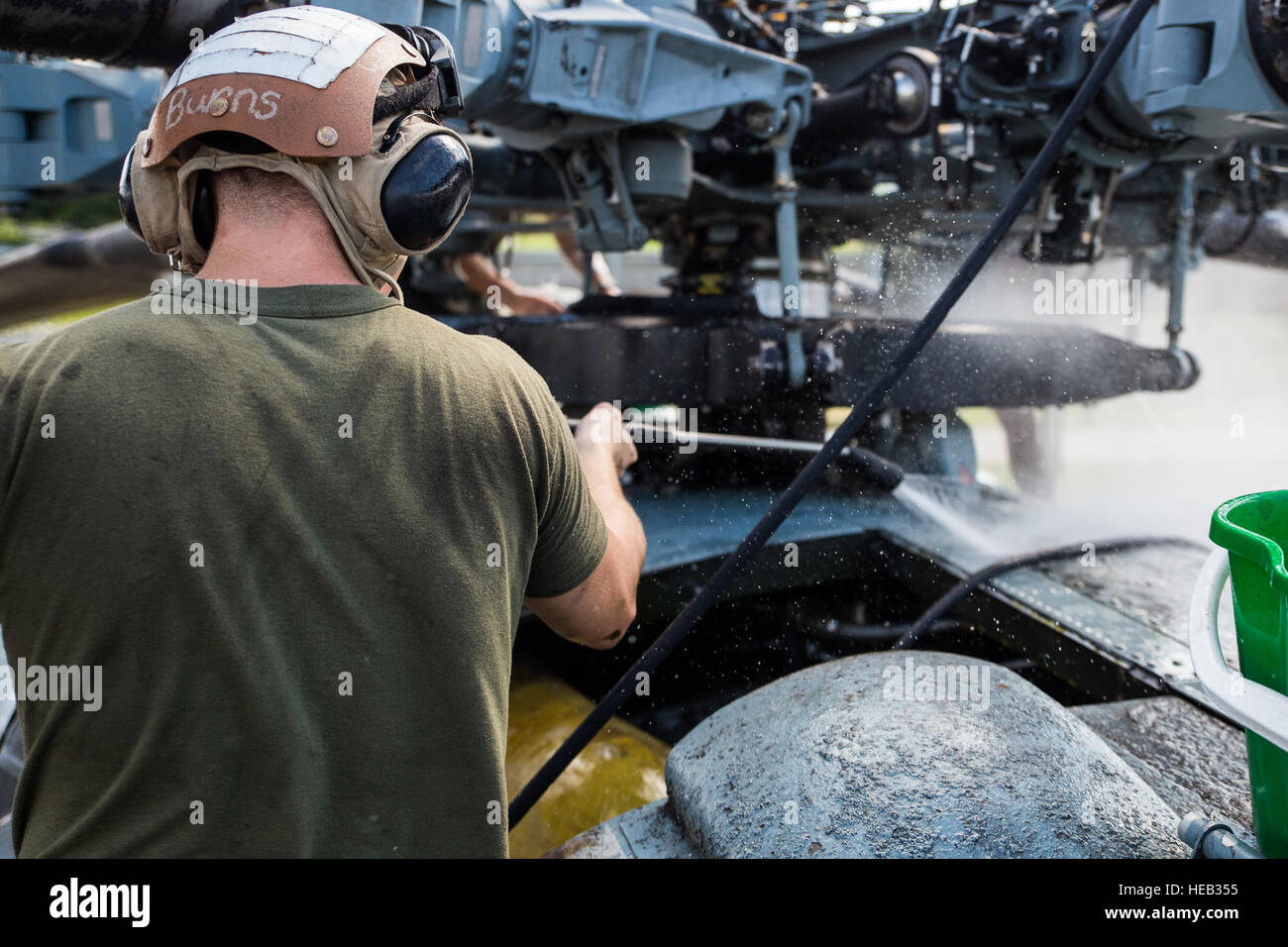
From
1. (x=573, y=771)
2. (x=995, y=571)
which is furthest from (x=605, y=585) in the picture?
(x=995, y=571)

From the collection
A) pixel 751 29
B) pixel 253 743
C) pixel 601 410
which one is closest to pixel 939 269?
pixel 751 29

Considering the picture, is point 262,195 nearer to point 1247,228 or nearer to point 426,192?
point 426,192

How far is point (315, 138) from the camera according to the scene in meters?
1.28

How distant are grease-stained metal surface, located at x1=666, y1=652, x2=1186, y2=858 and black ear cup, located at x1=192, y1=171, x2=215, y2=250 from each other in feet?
4.08

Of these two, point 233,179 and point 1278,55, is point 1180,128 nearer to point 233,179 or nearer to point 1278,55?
point 1278,55

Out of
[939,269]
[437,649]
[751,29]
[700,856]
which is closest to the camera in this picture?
[437,649]

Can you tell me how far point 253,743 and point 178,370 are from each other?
16.5 inches

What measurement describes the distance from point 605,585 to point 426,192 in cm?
62

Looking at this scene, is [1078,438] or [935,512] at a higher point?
[935,512]

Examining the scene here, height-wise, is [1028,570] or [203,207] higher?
[203,207]

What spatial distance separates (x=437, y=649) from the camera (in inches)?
49.8

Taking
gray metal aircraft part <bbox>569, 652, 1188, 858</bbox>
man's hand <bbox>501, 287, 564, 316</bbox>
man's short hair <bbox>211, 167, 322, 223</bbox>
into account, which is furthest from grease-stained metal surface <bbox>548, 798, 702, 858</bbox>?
man's hand <bbox>501, 287, 564, 316</bbox>

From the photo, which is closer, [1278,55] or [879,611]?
[1278,55]

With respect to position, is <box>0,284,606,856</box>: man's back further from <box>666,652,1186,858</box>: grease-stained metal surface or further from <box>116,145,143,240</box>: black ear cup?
<box>666,652,1186,858</box>: grease-stained metal surface
